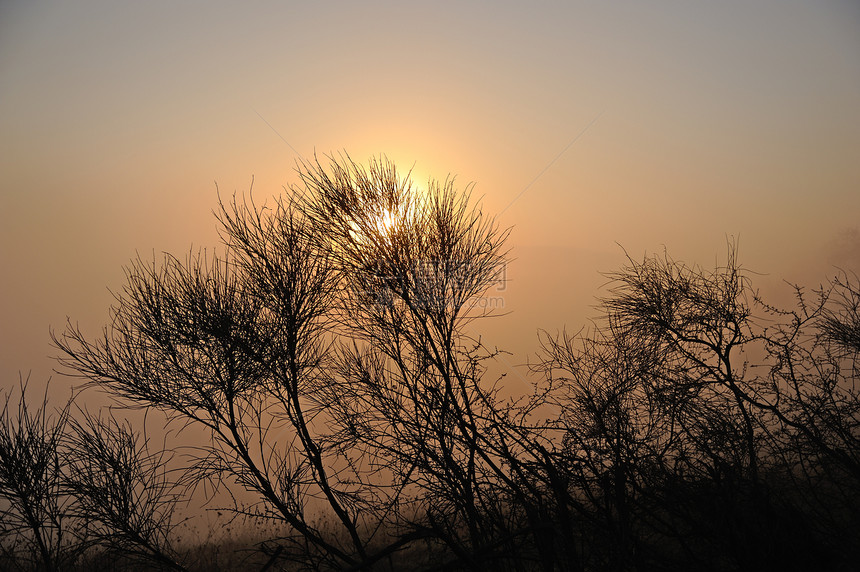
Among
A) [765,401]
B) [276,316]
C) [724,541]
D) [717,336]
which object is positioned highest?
[276,316]

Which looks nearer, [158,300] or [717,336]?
[158,300]

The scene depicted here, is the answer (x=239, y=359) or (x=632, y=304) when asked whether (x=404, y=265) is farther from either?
(x=632, y=304)

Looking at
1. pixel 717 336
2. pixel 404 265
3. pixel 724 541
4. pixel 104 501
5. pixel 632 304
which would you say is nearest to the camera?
pixel 724 541

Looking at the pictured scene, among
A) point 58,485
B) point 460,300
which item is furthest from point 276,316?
point 58,485

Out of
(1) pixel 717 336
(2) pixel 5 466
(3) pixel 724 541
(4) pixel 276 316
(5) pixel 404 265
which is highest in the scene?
(5) pixel 404 265

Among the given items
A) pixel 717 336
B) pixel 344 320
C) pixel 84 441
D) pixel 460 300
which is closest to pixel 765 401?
pixel 717 336

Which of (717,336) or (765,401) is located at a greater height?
(717,336)

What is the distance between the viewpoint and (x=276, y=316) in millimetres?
11328

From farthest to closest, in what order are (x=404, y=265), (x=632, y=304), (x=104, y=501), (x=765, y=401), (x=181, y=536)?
1. (x=181, y=536)
2. (x=632, y=304)
3. (x=404, y=265)
4. (x=765, y=401)
5. (x=104, y=501)

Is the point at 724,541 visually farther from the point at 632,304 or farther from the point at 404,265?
the point at 632,304

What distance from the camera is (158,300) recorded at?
10750mm

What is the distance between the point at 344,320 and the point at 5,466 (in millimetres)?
6860

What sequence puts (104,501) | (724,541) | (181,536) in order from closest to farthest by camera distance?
(724,541), (104,501), (181,536)

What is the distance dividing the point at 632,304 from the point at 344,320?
24.7 feet
